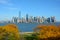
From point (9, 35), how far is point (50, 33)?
179 inches

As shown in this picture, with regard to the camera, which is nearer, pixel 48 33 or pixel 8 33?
pixel 8 33

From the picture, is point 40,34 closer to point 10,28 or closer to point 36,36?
point 36,36

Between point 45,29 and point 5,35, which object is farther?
point 45,29

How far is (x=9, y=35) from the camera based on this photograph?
85.8 ft

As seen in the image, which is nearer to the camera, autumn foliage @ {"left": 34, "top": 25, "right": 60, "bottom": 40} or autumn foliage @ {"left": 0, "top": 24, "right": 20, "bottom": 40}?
autumn foliage @ {"left": 0, "top": 24, "right": 20, "bottom": 40}

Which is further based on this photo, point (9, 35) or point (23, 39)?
point (23, 39)

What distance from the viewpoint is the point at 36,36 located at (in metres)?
28.4

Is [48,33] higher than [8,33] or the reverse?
the reverse

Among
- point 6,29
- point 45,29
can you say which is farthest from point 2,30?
point 45,29

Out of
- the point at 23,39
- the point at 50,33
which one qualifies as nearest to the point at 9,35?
the point at 23,39

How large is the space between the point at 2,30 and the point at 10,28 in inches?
34.6

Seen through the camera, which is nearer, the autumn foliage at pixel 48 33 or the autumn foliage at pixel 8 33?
the autumn foliage at pixel 8 33

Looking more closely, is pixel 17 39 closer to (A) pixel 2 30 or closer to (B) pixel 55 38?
(A) pixel 2 30

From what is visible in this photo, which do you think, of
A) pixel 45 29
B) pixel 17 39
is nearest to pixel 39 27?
pixel 45 29
